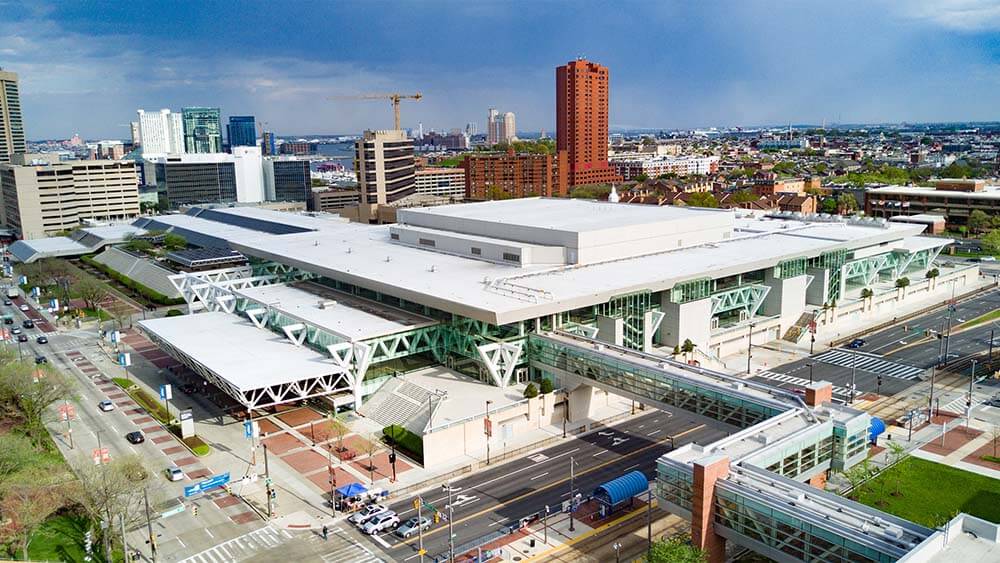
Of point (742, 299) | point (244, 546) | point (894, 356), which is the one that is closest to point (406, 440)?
point (244, 546)

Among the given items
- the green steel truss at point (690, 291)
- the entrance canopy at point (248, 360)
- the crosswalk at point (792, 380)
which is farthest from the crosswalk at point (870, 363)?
the entrance canopy at point (248, 360)

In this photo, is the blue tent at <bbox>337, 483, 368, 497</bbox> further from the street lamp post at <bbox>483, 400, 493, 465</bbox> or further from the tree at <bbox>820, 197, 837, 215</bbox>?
the tree at <bbox>820, 197, 837, 215</bbox>

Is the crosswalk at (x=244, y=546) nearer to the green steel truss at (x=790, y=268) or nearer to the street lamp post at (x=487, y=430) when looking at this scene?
the street lamp post at (x=487, y=430)

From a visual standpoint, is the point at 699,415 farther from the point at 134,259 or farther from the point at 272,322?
the point at 134,259

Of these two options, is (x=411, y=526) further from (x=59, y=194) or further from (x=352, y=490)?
(x=59, y=194)

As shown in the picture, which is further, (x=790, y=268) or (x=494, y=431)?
(x=790, y=268)

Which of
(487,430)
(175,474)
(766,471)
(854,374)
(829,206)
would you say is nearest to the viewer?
(766,471)

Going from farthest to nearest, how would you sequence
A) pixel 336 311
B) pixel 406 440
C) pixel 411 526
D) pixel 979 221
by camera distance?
pixel 979 221, pixel 336 311, pixel 406 440, pixel 411 526
